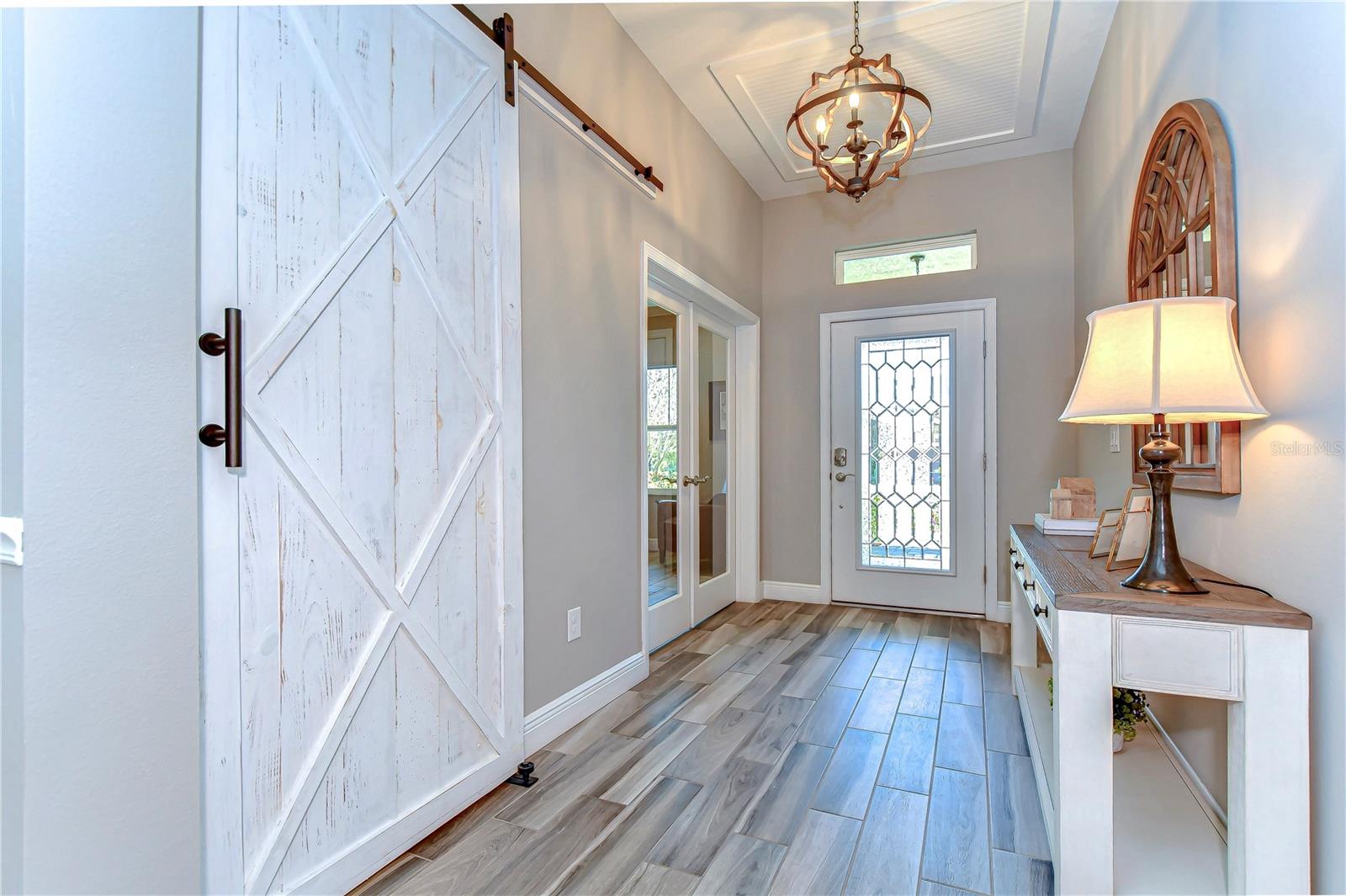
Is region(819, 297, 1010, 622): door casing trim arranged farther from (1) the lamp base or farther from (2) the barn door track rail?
(1) the lamp base

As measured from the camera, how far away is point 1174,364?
1342mm

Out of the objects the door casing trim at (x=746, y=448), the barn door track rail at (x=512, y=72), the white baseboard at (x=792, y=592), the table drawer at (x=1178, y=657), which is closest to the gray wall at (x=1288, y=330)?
the table drawer at (x=1178, y=657)

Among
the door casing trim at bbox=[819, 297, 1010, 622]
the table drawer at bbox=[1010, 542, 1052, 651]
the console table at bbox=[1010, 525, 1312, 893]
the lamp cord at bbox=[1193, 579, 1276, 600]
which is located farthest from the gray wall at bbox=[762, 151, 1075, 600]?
the lamp cord at bbox=[1193, 579, 1276, 600]

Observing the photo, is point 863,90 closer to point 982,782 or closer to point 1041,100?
point 1041,100

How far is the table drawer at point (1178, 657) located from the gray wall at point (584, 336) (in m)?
1.70

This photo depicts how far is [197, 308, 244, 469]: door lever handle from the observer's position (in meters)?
1.27

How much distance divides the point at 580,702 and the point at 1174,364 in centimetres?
216

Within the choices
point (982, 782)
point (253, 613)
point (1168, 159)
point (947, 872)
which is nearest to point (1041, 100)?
point (1168, 159)

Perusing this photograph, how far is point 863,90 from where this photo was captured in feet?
7.30

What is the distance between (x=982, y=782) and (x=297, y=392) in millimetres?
2240

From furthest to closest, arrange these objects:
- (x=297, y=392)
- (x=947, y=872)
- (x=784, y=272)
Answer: (x=784, y=272)
(x=947, y=872)
(x=297, y=392)

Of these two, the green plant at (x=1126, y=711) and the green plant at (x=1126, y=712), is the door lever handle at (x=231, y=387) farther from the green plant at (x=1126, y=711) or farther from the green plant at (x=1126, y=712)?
the green plant at (x=1126, y=712)

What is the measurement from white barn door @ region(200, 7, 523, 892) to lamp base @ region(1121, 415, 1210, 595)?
68.7 inches

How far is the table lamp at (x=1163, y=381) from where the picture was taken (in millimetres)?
1315
